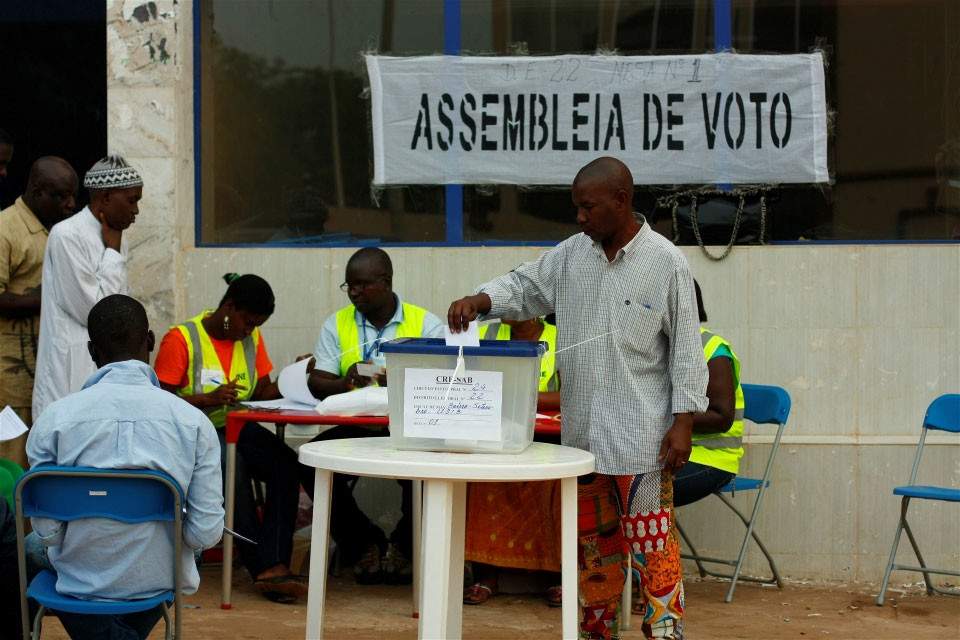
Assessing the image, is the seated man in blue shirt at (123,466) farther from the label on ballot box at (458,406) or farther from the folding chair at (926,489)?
the folding chair at (926,489)

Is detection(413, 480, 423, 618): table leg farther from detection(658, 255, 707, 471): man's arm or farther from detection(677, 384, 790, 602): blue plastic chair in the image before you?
detection(658, 255, 707, 471): man's arm

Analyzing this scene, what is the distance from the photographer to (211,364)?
639 cm

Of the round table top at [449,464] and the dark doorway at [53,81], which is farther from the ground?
the dark doorway at [53,81]

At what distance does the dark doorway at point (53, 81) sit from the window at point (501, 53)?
2.61 ft

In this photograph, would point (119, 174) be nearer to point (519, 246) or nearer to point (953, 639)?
point (519, 246)

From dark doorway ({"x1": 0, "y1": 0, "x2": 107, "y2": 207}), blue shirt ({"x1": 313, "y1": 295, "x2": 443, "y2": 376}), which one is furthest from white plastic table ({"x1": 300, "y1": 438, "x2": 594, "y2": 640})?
dark doorway ({"x1": 0, "y1": 0, "x2": 107, "y2": 207})

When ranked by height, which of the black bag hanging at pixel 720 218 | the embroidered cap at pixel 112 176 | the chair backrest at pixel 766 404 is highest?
the embroidered cap at pixel 112 176

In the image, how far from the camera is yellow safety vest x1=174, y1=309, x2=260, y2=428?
6332 mm

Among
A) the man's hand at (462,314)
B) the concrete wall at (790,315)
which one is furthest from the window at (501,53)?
the man's hand at (462,314)

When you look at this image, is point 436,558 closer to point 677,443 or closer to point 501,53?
point 677,443

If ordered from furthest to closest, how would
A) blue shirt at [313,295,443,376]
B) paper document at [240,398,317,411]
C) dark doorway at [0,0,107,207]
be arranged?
dark doorway at [0,0,107,207] → blue shirt at [313,295,443,376] → paper document at [240,398,317,411]

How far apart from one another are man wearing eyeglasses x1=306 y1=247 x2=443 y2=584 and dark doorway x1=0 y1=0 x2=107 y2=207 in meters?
2.23

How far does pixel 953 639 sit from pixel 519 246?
2921 mm

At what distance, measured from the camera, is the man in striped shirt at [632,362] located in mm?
4301
